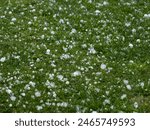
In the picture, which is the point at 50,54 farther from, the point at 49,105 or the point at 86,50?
the point at 49,105

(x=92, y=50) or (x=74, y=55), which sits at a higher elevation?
(x=92, y=50)

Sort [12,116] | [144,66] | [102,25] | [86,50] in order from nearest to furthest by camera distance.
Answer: [12,116], [144,66], [86,50], [102,25]

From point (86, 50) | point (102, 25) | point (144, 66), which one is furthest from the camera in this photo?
point (102, 25)

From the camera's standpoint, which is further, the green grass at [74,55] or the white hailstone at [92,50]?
the white hailstone at [92,50]

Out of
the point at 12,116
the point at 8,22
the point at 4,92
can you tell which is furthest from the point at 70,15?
the point at 12,116

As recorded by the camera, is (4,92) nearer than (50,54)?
Yes

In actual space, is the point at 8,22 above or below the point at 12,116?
above

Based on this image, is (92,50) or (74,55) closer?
(74,55)

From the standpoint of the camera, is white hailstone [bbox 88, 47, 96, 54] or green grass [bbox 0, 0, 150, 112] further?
Result: white hailstone [bbox 88, 47, 96, 54]
